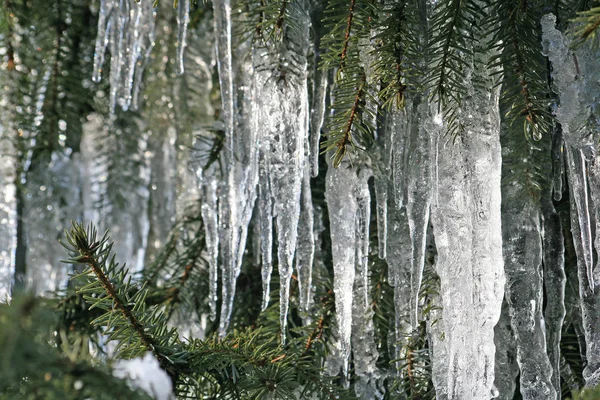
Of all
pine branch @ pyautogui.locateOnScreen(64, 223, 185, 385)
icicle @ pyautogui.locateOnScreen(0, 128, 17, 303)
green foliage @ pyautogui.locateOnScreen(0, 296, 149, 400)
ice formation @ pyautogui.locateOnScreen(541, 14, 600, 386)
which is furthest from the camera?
icicle @ pyautogui.locateOnScreen(0, 128, 17, 303)

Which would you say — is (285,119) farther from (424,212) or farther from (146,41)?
(146,41)

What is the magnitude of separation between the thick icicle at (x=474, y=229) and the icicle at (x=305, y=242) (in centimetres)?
28

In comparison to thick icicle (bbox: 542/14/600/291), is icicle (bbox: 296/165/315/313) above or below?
below

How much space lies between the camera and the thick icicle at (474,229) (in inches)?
37.5

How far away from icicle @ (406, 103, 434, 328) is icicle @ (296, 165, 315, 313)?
8.2 inches

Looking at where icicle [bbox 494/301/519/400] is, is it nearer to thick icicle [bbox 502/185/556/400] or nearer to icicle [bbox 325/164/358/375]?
thick icicle [bbox 502/185/556/400]

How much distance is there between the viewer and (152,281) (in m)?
1.55

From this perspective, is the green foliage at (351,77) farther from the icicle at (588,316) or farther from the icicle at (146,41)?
the icicle at (146,41)

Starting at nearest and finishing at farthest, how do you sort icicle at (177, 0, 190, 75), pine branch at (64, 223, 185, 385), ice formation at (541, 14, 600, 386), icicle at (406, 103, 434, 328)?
pine branch at (64, 223, 185, 385) < ice formation at (541, 14, 600, 386) < icicle at (406, 103, 434, 328) < icicle at (177, 0, 190, 75)

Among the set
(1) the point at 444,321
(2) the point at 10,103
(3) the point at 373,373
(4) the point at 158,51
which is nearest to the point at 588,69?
(1) the point at 444,321

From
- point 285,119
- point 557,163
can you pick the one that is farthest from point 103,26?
point 557,163

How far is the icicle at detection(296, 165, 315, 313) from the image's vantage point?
1.17 meters

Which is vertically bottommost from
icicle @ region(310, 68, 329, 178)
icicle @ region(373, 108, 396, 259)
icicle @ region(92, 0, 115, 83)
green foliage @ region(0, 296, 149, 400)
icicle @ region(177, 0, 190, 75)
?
green foliage @ region(0, 296, 149, 400)

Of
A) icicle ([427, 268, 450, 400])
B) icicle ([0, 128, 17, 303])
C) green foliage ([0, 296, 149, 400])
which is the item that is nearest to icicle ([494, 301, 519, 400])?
icicle ([427, 268, 450, 400])
